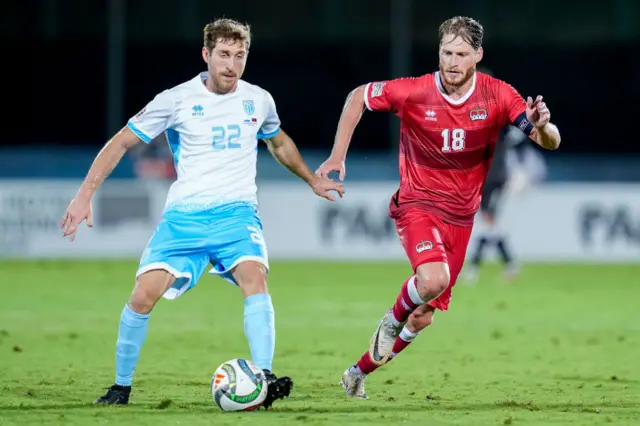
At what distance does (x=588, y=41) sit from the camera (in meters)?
30.2

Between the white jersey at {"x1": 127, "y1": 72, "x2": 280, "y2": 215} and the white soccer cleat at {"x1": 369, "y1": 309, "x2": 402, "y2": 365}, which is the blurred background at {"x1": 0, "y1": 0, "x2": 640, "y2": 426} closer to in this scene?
the white soccer cleat at {"x1": 369, "y1": 309, "x2": 402, "y2": 365}

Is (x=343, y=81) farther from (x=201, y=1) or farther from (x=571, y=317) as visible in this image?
(x=571, y=317)

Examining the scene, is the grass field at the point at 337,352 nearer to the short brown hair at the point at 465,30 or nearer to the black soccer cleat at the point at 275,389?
the black soccer cleat at the point at 275,389

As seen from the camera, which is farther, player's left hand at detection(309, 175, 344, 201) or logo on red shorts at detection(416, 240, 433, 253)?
logo on red shorts at detection(416, 240, 433, 253)

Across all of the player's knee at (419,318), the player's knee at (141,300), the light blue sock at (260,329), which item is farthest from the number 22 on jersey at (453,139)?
the player's knee at (141,300)

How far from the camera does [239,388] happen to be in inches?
258

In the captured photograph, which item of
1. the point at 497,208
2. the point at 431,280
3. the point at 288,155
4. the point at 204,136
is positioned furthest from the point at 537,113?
the point at 497,208

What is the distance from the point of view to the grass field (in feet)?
22.0

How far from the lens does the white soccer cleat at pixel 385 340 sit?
7.50 metres

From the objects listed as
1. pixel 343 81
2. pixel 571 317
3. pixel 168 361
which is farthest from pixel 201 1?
pixel 168 361

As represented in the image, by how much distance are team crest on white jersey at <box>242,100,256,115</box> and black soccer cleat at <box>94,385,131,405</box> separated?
67.0 inches

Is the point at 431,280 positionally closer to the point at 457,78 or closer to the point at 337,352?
the point at 457,78

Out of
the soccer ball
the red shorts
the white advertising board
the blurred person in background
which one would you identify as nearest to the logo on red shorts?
the red shorts

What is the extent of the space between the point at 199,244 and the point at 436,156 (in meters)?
1.63
